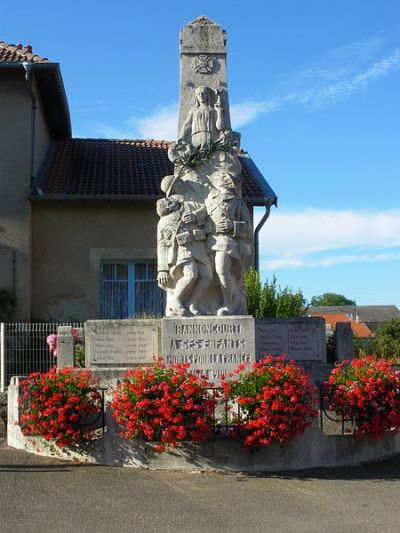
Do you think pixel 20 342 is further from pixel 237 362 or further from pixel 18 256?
pixel 237 362

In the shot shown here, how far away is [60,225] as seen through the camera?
1664 cm

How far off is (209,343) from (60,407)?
203cm

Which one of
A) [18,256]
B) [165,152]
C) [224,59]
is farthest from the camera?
[165,152]

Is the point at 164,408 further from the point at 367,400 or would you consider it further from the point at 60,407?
the point at 367,400

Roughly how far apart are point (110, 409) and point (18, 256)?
28.8ft

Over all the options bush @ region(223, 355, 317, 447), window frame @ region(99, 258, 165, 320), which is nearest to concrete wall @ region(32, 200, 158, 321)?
window frame @ region(99, 258, 165, 320)

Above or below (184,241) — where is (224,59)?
above

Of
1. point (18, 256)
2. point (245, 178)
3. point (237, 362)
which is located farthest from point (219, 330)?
point (245, 178)

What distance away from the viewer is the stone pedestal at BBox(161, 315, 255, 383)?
28.7ft

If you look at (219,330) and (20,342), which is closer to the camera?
(219,330)

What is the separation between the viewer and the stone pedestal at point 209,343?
28.7 feet

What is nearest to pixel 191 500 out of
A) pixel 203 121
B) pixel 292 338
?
pixel 292 338

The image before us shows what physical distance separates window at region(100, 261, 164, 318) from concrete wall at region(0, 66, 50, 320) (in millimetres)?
1921

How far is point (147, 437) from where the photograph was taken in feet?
25.0
